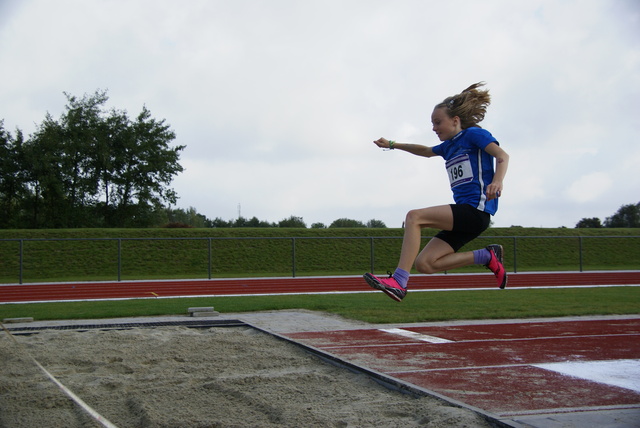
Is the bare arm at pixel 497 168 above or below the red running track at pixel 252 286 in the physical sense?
above

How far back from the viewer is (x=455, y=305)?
1159 cm

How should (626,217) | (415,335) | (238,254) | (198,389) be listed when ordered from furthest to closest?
1. (626,217)
2. (238,254)
3. (415,335)
4. (198,389)

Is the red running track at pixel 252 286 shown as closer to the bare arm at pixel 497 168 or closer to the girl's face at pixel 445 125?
the girl's face at pixel 445 125

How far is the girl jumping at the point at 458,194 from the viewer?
412 cm

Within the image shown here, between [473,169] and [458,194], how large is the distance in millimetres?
214

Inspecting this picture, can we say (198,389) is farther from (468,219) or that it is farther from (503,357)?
(503,357)

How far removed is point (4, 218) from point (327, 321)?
1281 inches

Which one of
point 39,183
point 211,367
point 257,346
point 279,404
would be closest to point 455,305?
point 257,346

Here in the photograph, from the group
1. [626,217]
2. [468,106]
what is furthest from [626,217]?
[468,106]

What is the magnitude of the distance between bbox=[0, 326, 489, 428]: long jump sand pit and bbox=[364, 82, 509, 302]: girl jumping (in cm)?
87

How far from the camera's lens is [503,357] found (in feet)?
20.2

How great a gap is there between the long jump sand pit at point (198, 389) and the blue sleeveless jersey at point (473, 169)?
1.42m

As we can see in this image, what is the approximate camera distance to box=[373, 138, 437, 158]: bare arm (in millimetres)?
4789

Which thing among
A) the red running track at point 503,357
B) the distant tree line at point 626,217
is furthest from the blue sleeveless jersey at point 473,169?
the distant tree line at point 626,217
